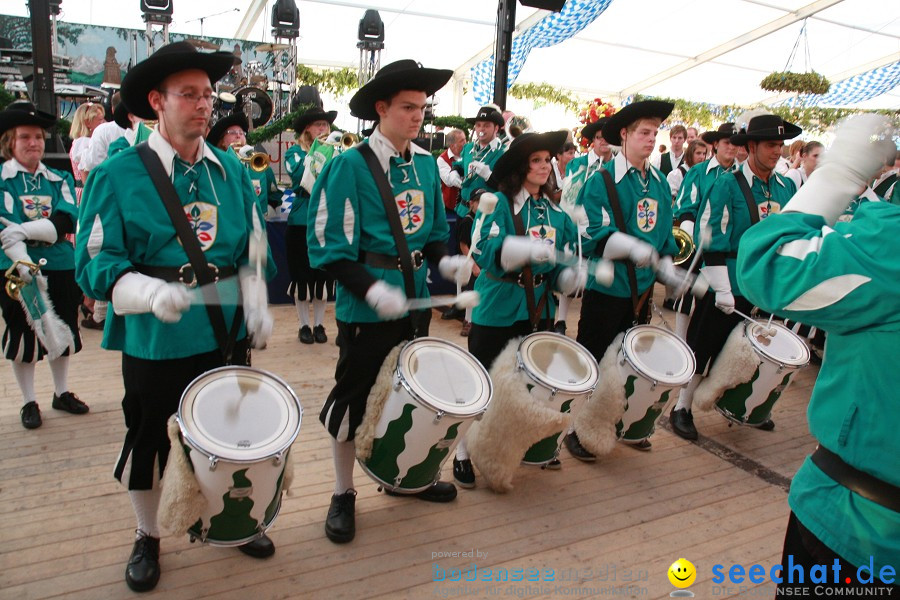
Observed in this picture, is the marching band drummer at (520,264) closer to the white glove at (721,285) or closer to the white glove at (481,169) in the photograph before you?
the white glove at (721,285)

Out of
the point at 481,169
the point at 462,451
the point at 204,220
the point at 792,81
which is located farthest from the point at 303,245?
the point at 792,81

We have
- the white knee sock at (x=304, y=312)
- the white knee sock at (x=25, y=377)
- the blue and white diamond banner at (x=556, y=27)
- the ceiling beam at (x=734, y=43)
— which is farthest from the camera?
the ceiling beam at (x=734, y=43)

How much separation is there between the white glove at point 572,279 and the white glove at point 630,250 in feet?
0.74

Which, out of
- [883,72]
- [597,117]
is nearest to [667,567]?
[597,117]

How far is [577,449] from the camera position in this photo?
3713 millimetres

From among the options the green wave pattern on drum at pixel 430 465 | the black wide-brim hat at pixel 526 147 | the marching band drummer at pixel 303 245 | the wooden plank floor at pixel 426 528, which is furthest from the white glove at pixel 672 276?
the marching band drummer at pixel 303 245

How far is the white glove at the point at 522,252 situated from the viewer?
280 cm

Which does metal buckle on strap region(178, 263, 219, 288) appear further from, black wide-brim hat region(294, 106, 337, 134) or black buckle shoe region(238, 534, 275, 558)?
black wide-brim hat region(294, 106, 337, 134)

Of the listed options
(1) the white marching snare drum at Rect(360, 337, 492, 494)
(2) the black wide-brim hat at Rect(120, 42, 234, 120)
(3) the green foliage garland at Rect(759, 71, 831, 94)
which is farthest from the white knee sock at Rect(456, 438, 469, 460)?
(3) the green foliage garland at Rect(759, 71, 831, 94)

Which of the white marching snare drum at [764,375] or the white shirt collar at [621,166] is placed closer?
the white shirt collar at [621,166]

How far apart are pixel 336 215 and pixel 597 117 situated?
6.35 metres

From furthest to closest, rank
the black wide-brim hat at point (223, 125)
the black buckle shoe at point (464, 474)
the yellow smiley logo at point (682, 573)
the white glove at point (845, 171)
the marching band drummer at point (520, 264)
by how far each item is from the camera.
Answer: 1. the black wide-brim hat at point (223, 125)
2. the black buckle shoe at point (464, 474)
3. the marching band drummer at point (520, 264)
4. the yellow smiley logo at point (682, 573)
5. the white glove at point (845, 171)

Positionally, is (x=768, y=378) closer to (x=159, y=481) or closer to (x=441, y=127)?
(x=159, y=481)

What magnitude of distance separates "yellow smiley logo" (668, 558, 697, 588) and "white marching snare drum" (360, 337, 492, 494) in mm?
1098
